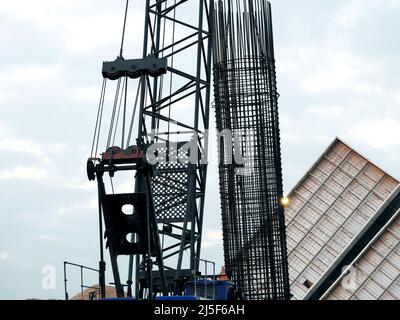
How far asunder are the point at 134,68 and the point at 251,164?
708 centimetres

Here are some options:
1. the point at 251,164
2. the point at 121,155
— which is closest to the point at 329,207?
the point at 251,164

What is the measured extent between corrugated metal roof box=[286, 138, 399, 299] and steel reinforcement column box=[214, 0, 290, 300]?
15.1 m

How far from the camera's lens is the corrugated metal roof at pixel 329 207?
37906 millimetres

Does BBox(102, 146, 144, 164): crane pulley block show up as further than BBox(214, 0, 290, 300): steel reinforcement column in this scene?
No

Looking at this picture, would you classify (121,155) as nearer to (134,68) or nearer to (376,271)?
(134,68)

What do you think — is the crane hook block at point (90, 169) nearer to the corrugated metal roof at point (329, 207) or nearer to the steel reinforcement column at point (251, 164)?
the steel reinforcement column at point (251, 164)

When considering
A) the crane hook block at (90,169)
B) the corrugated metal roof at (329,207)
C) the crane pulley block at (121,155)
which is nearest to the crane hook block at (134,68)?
the crane pulley block at (121,155)

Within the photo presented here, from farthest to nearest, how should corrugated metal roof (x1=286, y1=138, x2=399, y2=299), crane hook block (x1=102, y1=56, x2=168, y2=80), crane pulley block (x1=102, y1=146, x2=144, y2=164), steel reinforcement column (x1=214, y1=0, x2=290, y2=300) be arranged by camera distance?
1. corrugated metal roof (x1=286, y1=138, x2=399, y2=299)
2. steel reinforcement column (x1=214, y1=0, x2=290, y2=300)
3. crane hook block (x1=102, y1=56, x2=168, y2=80)
4. crane pulley block (x1=102, y1=146, x2=144, y2=164)

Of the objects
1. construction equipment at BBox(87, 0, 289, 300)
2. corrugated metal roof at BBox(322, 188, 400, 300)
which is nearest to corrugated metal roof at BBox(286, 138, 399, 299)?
corrugated metal roof at BBox(322, 188, 400, 300)

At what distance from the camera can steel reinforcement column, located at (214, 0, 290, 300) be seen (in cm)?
2300

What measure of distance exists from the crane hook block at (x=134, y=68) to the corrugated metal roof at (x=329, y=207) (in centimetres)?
2253

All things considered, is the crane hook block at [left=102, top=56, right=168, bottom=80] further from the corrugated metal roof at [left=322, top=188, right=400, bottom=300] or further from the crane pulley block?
the corrugated metal roof at [left=322, top=188, right=400, bottom=300]

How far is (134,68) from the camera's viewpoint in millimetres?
16703
